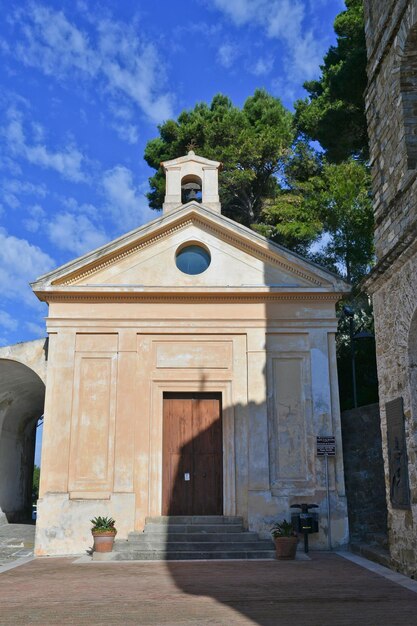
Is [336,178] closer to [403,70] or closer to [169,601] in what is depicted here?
[403,70]

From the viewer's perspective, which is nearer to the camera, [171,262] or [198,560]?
[198,560]

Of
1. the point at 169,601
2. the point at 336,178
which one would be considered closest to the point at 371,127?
the point at 169,601

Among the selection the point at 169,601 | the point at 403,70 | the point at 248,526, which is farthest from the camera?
the point at 248,526

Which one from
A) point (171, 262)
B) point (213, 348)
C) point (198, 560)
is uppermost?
point (171, 262)

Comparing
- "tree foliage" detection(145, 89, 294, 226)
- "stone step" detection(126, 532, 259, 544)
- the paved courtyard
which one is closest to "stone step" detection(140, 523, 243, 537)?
"stone step" detection(126, 532, 259, 544)

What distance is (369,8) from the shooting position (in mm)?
10828

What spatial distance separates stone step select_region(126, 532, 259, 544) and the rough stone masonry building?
387 centimetres

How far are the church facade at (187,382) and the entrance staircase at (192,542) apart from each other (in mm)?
321

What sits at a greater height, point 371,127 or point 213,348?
point 371,127

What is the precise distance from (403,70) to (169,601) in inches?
315

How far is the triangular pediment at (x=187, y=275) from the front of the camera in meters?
14.5

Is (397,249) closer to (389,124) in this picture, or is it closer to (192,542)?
(389,124)

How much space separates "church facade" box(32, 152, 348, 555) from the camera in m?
13.3

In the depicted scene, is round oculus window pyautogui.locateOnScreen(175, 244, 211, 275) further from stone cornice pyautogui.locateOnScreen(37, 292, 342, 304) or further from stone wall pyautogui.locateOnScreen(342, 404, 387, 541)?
stone wall pyautogui.locateOnScreen(342, 404, 387, 541)
